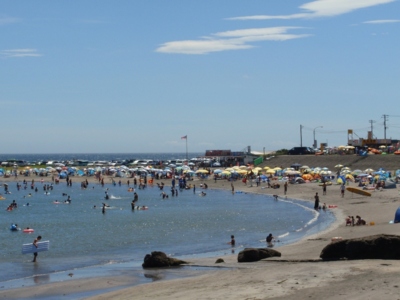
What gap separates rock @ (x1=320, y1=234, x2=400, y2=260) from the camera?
787 inches

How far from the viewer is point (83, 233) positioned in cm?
4012

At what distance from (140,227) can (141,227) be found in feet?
0.21

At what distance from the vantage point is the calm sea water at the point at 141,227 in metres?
30.2

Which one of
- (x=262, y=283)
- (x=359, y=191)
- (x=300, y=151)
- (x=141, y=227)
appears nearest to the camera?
(x=262, y=283)

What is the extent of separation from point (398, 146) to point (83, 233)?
69.8m

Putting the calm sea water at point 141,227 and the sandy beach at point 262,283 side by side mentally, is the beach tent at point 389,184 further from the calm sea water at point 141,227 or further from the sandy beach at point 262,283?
the sandy beach at point 262,283

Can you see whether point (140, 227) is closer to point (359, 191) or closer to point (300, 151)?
point (359, 191)

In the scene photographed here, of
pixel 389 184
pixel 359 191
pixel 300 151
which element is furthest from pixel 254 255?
pixel 300 151

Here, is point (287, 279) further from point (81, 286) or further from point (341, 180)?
point (341, 180)

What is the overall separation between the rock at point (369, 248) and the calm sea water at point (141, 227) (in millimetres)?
9896

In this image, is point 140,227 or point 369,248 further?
point 140,227

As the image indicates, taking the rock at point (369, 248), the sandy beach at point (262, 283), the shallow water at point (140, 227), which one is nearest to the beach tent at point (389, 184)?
the shallow water at point (140, 227)

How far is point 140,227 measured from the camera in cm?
4278

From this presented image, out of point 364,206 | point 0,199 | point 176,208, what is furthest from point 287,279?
point 0,199
